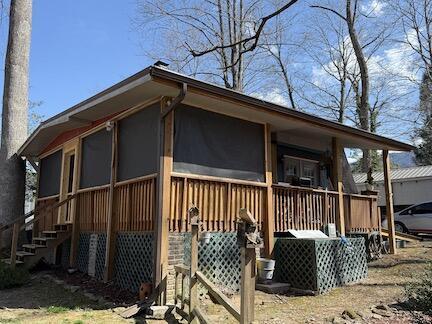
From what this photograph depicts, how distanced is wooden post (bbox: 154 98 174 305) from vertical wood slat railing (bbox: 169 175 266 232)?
0.20 m

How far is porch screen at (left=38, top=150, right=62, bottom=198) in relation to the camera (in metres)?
11.9

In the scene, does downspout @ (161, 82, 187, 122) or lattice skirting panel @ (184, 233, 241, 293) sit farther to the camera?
lattice skirting panel @ (184, 233, 241, 293)

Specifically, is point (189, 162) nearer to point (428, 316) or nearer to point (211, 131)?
point (211, 131)

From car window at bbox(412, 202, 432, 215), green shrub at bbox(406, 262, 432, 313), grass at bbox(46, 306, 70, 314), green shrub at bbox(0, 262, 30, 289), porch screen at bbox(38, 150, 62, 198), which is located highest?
porch screen at bbox(38, 150, 62, 198)

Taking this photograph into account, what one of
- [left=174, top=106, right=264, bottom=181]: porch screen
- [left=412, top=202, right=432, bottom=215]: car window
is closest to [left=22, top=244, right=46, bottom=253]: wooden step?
[left=174, top=106, right=264, bottom=181]: porch screen

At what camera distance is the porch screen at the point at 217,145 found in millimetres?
7340

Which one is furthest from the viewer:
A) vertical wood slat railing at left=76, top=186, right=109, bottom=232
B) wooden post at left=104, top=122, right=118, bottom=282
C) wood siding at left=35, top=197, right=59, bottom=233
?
wood siding at left=35, top=197, right=59, bottom=233

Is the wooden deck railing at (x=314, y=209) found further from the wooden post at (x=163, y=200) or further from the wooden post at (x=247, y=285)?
the wooden post at (x=247, y=285)

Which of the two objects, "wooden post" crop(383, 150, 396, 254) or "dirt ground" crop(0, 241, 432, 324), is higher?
"wooden post" crop(383, 150, 396, 254)

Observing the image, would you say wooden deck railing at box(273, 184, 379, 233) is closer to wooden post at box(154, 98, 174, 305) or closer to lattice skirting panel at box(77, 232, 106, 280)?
wooden post at box(154, 98, 174, 305)

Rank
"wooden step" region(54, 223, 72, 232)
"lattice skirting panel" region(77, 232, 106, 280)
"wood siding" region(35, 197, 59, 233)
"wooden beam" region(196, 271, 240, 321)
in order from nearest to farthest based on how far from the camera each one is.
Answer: "wooden beam" region(196, 271, 240, 321) → "lattice skirting panel" region(77, 232, 106, 280) → "wooden step" region(54, 223, 72, 232) → "wood siding" region(35, 197, 59, 233)

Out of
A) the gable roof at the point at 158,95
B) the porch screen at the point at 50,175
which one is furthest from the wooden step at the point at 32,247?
the gable roof at the point at 158,95

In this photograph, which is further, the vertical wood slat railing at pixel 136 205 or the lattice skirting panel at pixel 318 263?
the lattice skirting panel at pixel 318 263

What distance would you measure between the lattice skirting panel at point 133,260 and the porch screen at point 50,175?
4687 millimetres
